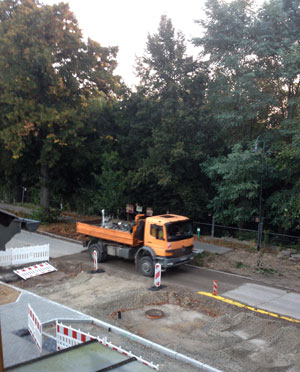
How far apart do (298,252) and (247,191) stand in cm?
397

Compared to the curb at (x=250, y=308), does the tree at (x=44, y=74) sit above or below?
above

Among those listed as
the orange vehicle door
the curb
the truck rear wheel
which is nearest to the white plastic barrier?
the truck rear wheel

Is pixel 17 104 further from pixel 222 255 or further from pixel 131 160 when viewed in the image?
pixel 222 255

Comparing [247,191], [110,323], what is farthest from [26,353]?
[247,191]

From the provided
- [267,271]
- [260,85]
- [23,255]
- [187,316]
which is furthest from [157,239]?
[260,85]

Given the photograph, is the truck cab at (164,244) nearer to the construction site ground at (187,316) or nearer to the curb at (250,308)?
the construction site ground at (187,316)

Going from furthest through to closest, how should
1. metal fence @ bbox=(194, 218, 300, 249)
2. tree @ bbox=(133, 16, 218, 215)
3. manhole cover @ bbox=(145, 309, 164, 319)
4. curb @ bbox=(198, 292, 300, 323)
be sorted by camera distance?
tree @ bbox=(133, 16, 218, 215)
metal fence @ bbox=(194, 218, 300, 249)
curb @ bbox=(198, 292, 300, 323)
manhole cover @ bbox=(145, 309, 164, 319)

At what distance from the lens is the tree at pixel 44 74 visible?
21625 millimetres

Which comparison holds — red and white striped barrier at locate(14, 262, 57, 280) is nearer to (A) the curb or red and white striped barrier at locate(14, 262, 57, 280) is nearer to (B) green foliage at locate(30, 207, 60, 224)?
(A) the curb

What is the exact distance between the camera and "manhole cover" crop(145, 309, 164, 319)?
10.6 meters

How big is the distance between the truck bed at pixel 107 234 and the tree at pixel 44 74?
26.2 feet

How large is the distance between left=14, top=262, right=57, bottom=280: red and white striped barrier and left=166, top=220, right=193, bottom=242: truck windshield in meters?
5.24

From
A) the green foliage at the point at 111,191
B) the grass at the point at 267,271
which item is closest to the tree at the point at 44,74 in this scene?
the green foliage at the point at 111,191

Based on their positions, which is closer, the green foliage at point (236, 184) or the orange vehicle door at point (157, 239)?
→ the orange vehicle door at point (157, 239)
